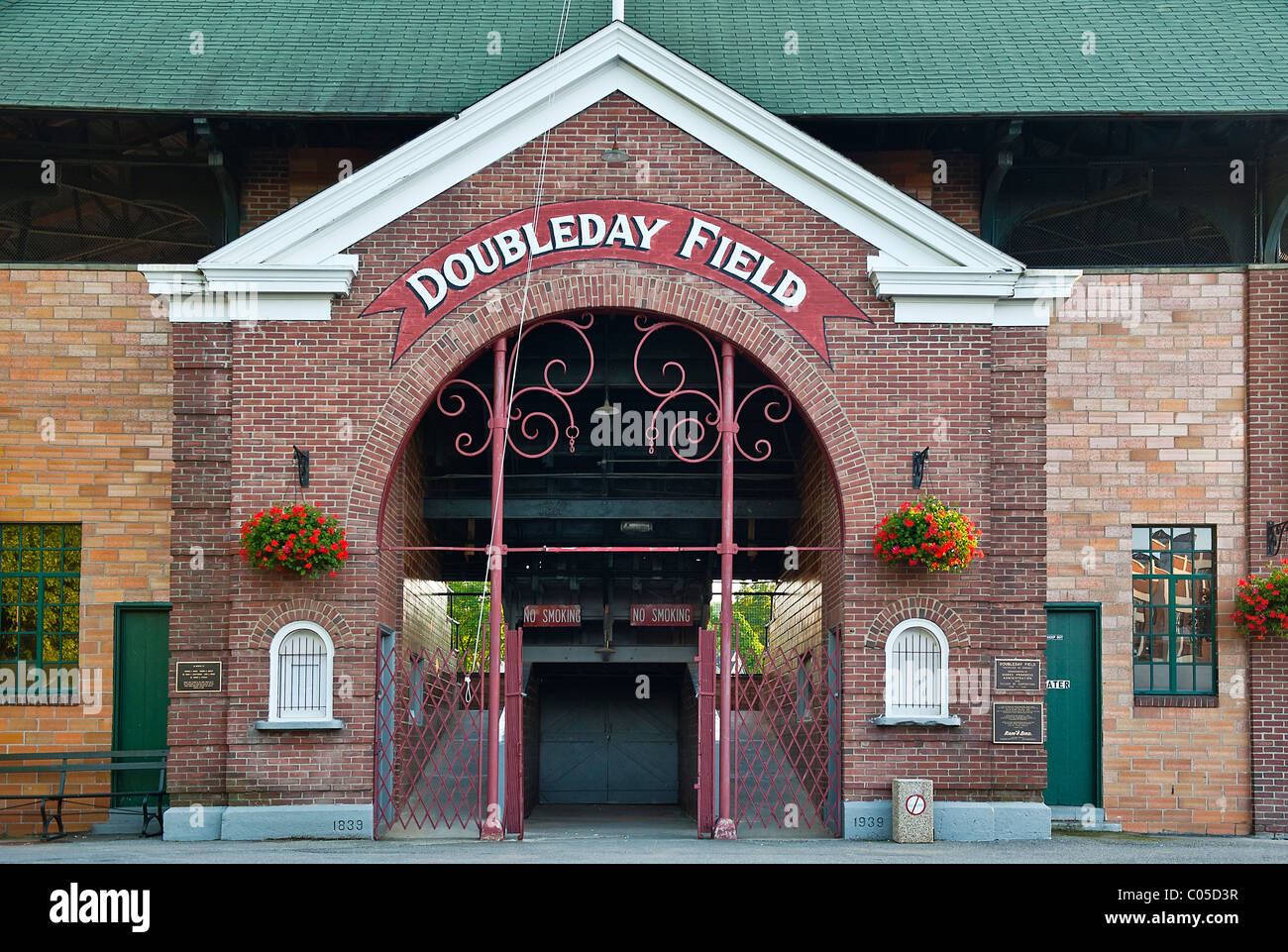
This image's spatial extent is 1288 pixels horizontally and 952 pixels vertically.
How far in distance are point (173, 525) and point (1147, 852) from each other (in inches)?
401

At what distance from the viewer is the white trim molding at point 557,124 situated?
16.1 m

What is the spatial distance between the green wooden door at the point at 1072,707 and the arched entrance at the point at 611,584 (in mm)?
2588

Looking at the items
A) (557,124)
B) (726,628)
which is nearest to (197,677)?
(726,628)

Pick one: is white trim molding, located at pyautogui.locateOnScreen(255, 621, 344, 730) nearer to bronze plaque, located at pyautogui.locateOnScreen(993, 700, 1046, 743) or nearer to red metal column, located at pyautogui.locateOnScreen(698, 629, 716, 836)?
red metal column, located at pyautogui.locateOnScreen(698, 629, 716, 836)

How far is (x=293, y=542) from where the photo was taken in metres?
15.5

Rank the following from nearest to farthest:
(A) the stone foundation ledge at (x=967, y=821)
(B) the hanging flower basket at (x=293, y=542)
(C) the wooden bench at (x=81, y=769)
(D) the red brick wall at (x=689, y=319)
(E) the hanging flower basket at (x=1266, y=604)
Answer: (B) the hanging flower basket at (x=293, y=542)
(A) the stone foundation ledge at (x=967, y=821)
(D) the red brick wall at (x=689, y=319)
(C) the wooden bench at (x=81, y=769)
(E) the hanging flower basket at (x=1266, y=604)

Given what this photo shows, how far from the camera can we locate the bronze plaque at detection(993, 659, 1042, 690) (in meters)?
16.2

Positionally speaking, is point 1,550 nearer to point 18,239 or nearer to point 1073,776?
point 18,239

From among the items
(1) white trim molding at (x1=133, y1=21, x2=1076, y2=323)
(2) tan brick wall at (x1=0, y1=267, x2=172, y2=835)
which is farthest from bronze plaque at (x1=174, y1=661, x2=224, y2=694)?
(1) white trim molding at (x1=133, y1=21, x2=1076, y2=323)

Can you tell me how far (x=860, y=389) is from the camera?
1633cm

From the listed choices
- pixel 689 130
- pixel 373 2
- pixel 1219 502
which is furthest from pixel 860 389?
pixel 373 2

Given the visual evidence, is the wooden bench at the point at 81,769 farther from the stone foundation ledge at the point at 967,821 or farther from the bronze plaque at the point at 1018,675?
the bronze plaque at the point at 1018,675

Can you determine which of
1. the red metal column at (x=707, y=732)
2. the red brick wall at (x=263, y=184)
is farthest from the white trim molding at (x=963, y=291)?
the red brick wall at (x=263, y=184)

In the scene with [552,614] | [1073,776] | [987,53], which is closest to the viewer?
[1073,776]
